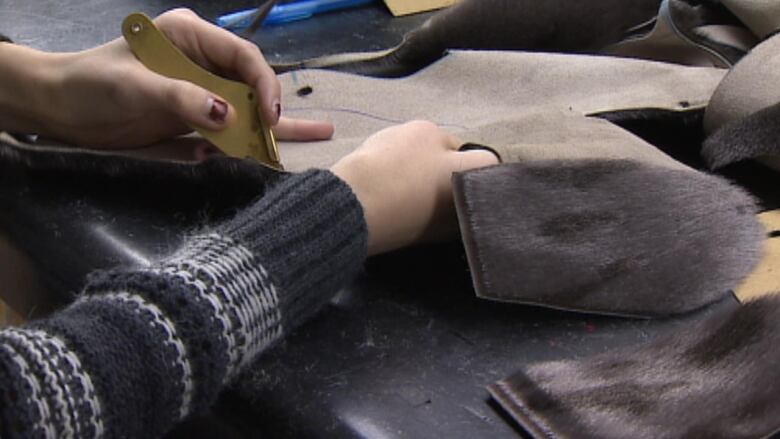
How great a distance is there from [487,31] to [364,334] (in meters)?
0.41

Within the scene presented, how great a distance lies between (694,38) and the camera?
82 cm

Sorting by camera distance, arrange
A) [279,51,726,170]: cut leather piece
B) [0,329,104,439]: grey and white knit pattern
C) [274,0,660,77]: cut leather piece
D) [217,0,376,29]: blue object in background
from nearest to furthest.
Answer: [0,329,104,439]: grey and white knit pattern < [279,51,726,170]: cut leather piece < [274,0,660,77]: cut leather piece < [217,0,376,29]: blue object in background

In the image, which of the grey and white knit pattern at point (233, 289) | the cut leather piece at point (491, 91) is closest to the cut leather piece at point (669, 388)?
the grey and white knit pattern at point (233, 289)

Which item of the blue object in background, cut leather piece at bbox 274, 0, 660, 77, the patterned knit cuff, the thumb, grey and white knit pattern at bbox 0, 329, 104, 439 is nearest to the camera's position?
grey and white knit pattern at bbox 0, 329, 104, 439

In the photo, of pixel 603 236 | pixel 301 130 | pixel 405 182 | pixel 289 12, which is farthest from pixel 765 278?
pixel 289 12

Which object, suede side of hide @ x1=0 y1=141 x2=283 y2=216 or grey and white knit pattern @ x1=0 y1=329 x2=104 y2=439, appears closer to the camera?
grey and white knit pattern @ x1=0 y1=329 x2=104 y2=439

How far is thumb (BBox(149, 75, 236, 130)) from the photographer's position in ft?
1.96

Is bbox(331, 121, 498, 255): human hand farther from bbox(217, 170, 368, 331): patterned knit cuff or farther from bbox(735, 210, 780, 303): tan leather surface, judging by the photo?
bbox(735, 210, 780, 303): tan leather surface

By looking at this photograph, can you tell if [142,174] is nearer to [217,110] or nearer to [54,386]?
[217,110]

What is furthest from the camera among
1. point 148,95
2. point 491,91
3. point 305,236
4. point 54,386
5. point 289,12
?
point 289,12

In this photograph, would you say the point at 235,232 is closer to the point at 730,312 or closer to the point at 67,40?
the point at 730,312

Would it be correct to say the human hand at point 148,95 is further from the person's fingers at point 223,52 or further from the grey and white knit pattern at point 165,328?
the grey and white knit pattern at point 165,328

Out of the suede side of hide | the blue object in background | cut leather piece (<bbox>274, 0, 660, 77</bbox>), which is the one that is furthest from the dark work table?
the blue object in background

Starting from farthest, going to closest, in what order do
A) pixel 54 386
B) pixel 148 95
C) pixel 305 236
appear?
pixel 148 95, pixel 305 236, pixel 54 386
